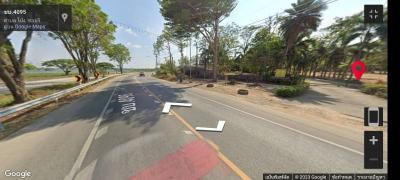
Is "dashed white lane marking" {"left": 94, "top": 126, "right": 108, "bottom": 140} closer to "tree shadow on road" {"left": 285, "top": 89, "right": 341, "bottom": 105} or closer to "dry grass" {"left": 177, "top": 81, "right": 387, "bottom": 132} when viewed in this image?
"dry grass" {"left": 177, "top": 81, "right": 387, "bottom": 132}

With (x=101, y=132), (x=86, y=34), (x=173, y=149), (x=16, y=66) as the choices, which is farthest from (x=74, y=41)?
(x=173, y=149)

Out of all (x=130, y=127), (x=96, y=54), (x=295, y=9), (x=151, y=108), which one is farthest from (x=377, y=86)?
(x=96, y=54)

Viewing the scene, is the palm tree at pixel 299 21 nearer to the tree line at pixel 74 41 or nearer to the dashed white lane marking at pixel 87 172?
the tree line at pixel 74 41

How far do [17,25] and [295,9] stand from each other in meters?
34.7

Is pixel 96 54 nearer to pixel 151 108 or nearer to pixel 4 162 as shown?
pixel 151 108

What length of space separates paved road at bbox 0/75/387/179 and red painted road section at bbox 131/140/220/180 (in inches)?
0.7

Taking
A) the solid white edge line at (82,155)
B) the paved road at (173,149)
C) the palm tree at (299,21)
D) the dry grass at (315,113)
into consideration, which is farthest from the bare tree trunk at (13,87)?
the palm tree at (299,21)

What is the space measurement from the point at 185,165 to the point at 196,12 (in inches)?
1051

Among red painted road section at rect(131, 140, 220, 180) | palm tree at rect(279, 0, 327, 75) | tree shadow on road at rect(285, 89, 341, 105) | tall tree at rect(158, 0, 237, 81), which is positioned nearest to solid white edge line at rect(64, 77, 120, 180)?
red painted road section at rect(131, 140, 220, 180)

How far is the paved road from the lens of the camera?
4590 mm

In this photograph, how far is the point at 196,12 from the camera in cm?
2909

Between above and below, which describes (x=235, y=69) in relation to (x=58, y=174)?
above

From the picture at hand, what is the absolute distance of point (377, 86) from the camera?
884 inches

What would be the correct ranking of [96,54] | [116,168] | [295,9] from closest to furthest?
[116,168] < [295,9] < [96,54]
